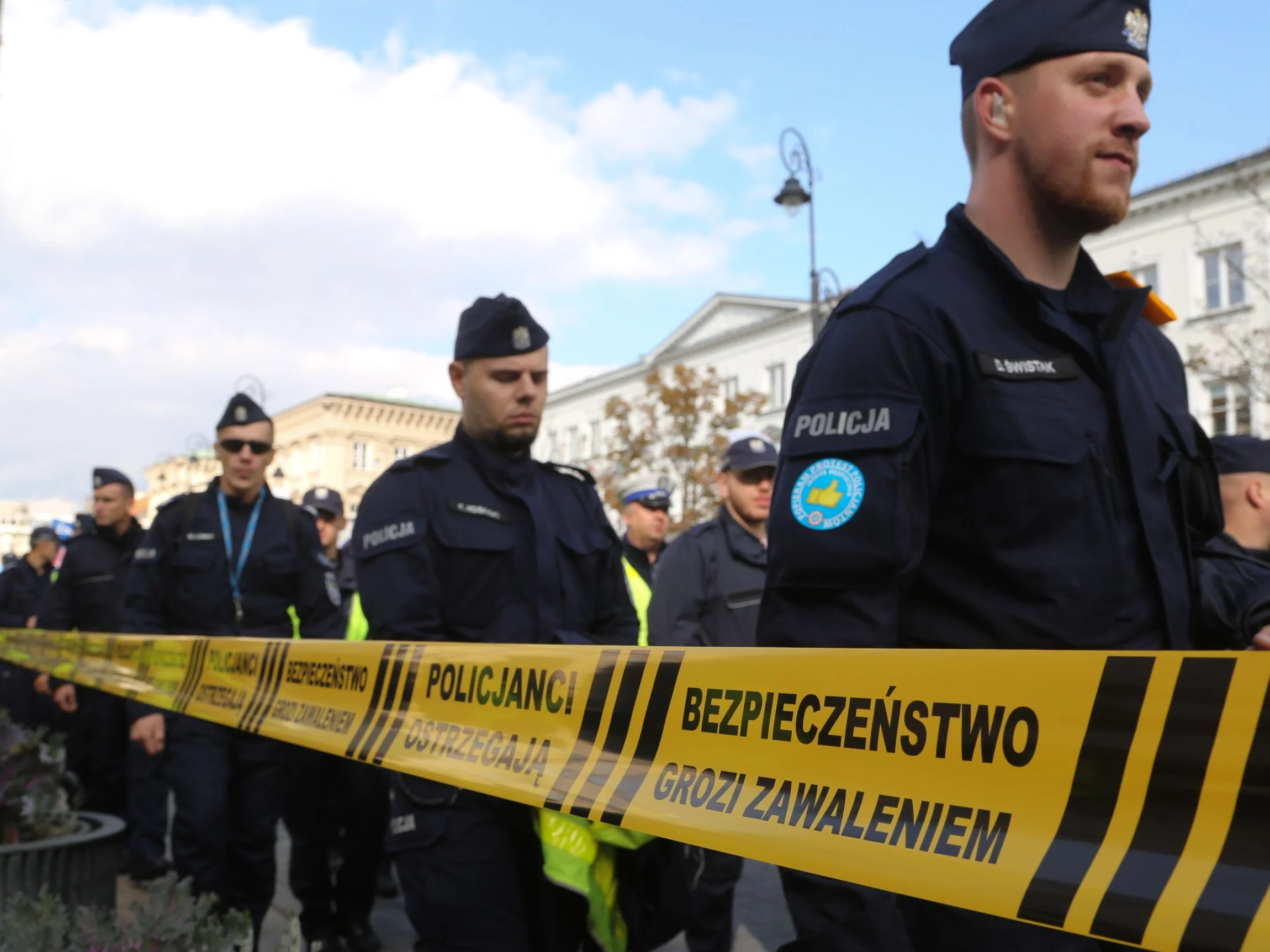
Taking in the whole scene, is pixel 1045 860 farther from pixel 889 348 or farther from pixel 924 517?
pixel 889 348

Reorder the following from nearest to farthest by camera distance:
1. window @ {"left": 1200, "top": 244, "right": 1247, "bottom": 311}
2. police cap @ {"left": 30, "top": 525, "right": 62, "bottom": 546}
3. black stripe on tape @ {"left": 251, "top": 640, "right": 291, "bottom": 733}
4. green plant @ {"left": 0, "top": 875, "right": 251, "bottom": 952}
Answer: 1. green plant @ {"left": 0, "top": 875, "right": 251, "bottom": 952}
2. black stripe on tape @ {"left": 251, "top": 640, "right": 291, "bottom": 733}
3. police cap @ {"left": 30, "top": 525, "right": 62, "bottom": 546}
4. window @ {"left": 1200, "top": 244, "right": 1247, "bottom": 311}

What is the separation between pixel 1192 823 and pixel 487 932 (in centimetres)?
228

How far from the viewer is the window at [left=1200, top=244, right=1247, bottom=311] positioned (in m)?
32.3

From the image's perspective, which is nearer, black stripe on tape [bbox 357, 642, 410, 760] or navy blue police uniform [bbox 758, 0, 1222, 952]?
navy blue police uniform [bbox 758, 0, 1222, 952]

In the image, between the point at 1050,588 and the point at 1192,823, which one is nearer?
the point at 1192,823

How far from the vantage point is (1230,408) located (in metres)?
30.2

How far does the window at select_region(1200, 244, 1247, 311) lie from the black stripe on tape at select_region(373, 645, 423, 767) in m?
Answer: 33.4

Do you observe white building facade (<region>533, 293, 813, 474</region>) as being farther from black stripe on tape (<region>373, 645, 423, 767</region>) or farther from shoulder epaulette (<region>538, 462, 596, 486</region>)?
black stripe on tape (<region>373, 645, 423, 767</region>)

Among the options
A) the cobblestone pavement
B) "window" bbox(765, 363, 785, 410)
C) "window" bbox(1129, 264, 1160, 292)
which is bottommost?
the cobblestone pavement

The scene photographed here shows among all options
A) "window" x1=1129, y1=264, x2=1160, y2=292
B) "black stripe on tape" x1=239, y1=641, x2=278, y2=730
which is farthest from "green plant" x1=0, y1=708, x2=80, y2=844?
"window" x1=1129, y1=264, x2=1160, y2=292

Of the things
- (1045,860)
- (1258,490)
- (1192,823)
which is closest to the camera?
(1192,823)

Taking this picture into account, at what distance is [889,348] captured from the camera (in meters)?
1.93

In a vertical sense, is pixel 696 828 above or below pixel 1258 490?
below

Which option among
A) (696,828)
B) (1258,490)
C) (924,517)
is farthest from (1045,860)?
(1258,490)
